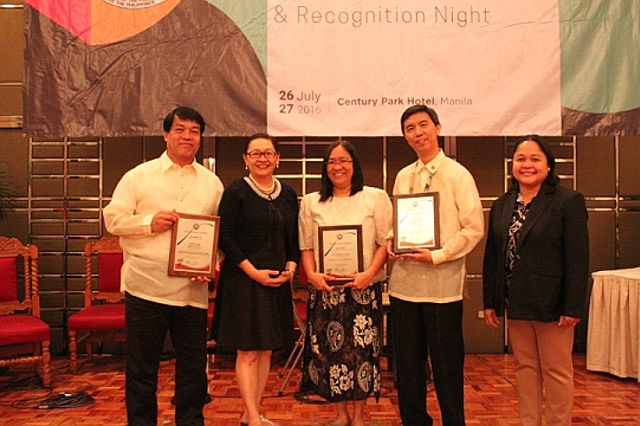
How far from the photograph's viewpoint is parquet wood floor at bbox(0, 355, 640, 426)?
10.4 ft

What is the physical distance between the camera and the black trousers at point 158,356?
250cm

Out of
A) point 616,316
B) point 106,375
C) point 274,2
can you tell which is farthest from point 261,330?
point 616,316

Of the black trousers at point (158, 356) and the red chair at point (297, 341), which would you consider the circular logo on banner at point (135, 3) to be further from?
the black trousers at point (158, 356)

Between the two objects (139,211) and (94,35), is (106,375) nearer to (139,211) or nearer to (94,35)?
(139,211)

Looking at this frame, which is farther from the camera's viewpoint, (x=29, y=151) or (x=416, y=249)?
(x=29, y=151)

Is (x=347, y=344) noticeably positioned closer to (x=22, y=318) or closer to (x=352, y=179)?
(x=352, y=179)

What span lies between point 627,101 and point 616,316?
150 centimetres

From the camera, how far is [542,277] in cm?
232

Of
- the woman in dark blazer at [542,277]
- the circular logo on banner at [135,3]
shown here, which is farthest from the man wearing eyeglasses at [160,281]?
the circular logo on banner at [135,3]

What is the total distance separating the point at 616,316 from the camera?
393 cm

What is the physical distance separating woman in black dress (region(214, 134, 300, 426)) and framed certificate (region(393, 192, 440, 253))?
21.7 inches

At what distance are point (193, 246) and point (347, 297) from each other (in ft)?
2.47

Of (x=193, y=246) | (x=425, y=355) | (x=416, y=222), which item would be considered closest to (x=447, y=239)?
(x=416, y=222)

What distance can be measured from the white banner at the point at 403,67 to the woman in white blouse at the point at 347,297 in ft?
4.23
